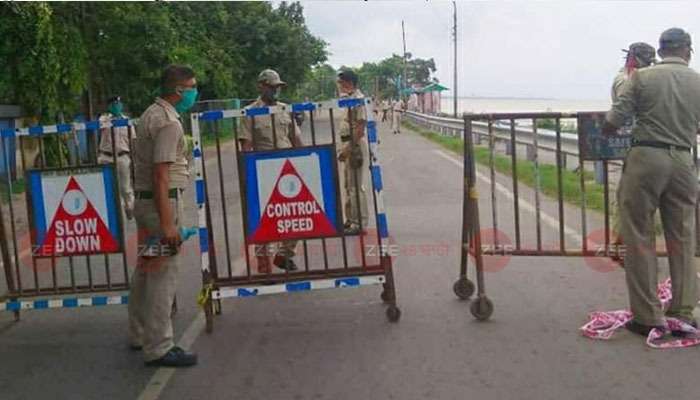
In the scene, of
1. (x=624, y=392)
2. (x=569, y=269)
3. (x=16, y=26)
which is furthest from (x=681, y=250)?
(x=16, y=26)

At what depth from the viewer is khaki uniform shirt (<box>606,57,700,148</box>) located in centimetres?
543

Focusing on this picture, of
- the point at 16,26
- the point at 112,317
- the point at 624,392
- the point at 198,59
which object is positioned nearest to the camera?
the point at 624,392

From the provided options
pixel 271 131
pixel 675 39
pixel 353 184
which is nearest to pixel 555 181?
pixel 353 184

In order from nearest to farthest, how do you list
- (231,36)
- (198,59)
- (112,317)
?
1. (112,317)
2. (198,59)
3. (231,36)

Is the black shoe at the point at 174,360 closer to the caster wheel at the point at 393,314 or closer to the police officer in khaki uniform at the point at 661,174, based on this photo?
the caster wheel at the point at 393,314

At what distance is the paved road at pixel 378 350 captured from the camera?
4.69 m

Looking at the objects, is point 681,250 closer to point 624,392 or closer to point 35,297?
point 624,392

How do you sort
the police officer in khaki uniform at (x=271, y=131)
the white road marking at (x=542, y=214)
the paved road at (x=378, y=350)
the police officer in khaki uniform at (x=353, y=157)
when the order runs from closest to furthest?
1. the paved road at (x=378, y=350)
2. the police officer in khaki uniform at (x=271, y=131)
3. the police officer in khaki uniform at (x=353, y=157)
4. the white road marking at (x=542, y=214)

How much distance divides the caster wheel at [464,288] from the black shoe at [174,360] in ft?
7.60

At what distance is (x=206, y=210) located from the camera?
6.07 m

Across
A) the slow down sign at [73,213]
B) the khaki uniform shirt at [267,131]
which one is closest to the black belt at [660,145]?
the khaki uniform shirt at [267,131]

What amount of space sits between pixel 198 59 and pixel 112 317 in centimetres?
2006

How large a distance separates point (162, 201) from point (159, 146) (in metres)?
0.34

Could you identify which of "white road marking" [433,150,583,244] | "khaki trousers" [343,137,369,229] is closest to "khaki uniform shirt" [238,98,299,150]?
"khaki trousers" [343,137,369,229]
